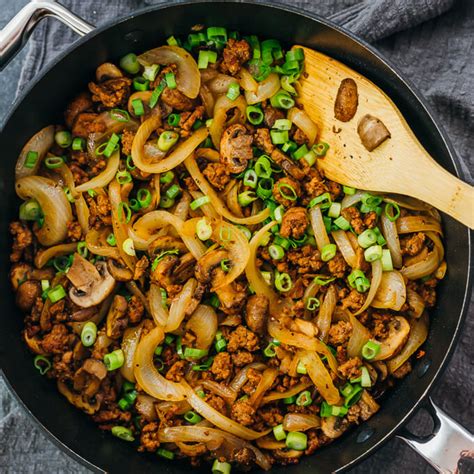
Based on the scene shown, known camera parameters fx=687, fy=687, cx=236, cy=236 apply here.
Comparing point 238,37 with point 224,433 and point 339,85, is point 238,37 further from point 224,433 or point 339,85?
point 224,433

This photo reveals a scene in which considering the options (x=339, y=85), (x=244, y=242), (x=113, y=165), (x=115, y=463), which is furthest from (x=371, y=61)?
(x=115, y=463)

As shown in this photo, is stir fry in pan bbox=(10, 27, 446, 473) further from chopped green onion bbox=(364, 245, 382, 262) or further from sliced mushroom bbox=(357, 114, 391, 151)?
sliced mushroom bbox=(357, 114, 391, 151)

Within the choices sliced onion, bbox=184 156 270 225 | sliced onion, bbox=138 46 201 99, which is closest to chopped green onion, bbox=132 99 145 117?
sliced onion, bbox=138 46 201 99

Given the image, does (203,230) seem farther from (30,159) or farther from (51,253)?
(30,159)

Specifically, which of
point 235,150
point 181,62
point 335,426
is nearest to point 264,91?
point 235,150

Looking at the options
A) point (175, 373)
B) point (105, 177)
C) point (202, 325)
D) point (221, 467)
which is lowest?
point (221, 467)

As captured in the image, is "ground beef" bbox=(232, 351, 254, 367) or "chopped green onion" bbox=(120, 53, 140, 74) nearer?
"ground beef" bbox=(232, 351, 254, 367)

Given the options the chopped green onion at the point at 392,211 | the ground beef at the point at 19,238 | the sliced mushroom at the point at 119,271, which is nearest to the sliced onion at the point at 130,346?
the sliced mushroom at the point at 119,271

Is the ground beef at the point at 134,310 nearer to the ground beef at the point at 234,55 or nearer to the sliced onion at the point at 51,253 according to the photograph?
the sliced onion at the point at 51,253
